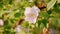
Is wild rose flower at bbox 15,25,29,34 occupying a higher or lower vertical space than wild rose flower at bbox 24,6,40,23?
lower

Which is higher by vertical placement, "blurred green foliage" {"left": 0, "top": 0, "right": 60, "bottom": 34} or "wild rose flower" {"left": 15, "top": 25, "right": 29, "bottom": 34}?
"blurred green foliage" {"left": 0, "top": 0, "right": 60, "bottom": 34}

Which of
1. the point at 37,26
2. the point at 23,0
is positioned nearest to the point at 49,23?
the point at 37,26

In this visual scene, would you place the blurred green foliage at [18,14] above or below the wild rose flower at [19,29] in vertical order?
above

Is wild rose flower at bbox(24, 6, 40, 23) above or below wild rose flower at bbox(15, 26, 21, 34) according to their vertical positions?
above

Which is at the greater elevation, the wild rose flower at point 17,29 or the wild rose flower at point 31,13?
the wild rose flower at point 31,13

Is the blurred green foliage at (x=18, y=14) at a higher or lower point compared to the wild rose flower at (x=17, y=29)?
higher

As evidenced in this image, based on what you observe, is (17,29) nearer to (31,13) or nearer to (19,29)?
(19,29)

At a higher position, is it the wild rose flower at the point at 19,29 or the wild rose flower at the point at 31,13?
the wild rose flower at the point at 31,13

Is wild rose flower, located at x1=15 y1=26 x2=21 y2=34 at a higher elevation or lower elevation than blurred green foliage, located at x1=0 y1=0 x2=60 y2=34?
lower

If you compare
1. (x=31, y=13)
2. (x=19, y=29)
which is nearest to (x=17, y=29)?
(x=19, y=29)
